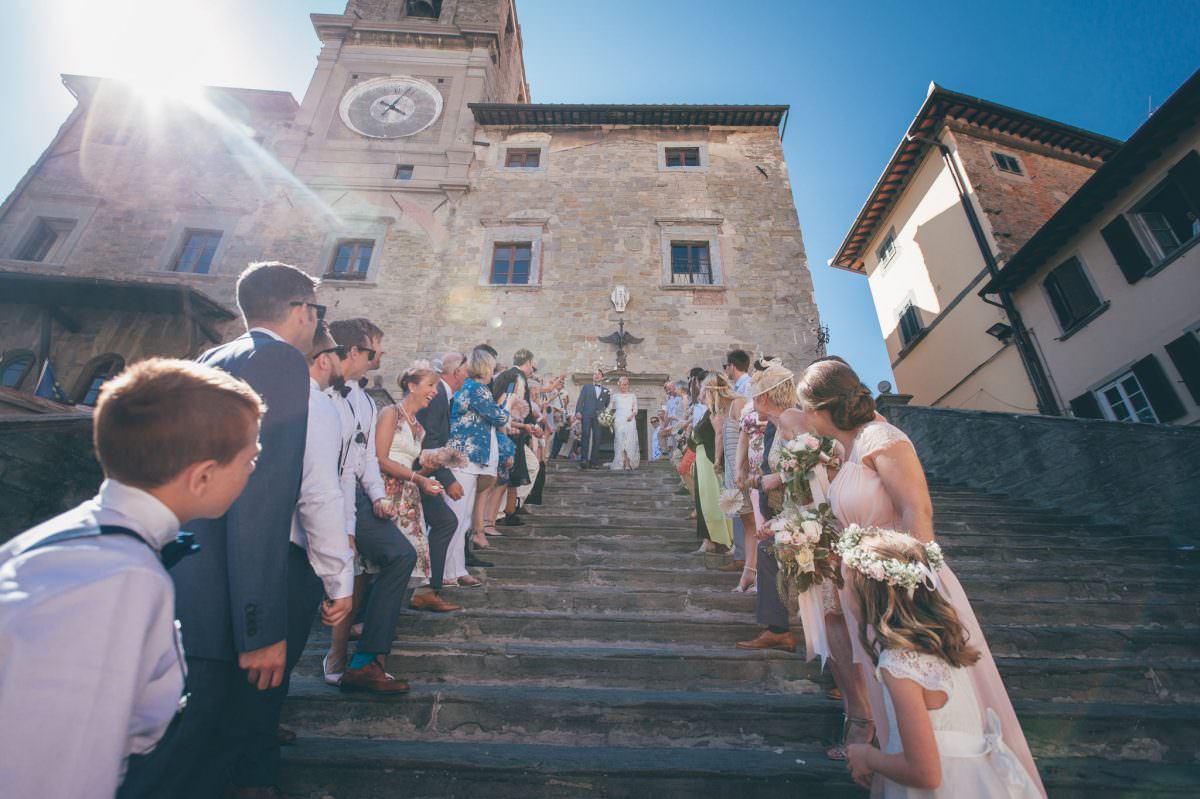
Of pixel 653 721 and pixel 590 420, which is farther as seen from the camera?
pixel 590 420

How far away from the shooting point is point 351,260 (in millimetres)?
14250

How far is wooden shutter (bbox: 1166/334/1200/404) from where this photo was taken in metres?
8.19

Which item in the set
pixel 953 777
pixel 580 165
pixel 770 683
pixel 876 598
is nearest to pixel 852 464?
pixel 876 598

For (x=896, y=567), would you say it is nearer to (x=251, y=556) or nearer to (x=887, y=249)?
(x=251, y=556)

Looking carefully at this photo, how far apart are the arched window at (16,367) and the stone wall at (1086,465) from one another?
19.9 m

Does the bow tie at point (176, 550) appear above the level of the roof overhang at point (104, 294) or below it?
below

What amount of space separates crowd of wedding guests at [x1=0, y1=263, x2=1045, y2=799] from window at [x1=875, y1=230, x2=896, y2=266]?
16.4 m

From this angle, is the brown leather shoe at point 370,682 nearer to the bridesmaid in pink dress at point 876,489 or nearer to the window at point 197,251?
the bridesmaid in pink dress at point 876,489

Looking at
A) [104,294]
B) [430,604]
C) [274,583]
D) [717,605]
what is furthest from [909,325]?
[104,294]

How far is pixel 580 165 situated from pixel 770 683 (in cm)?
1569

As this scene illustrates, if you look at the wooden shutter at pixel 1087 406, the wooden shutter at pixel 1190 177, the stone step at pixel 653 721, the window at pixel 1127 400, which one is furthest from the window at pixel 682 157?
the stone step at pixel 653 721

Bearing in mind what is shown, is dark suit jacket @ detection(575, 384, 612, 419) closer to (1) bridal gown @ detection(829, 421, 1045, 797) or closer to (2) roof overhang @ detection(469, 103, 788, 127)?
(1) bridal gown @ detection(829, 421, 1045, 797)

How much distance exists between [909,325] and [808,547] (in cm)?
1643

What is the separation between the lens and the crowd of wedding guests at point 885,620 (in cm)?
157
